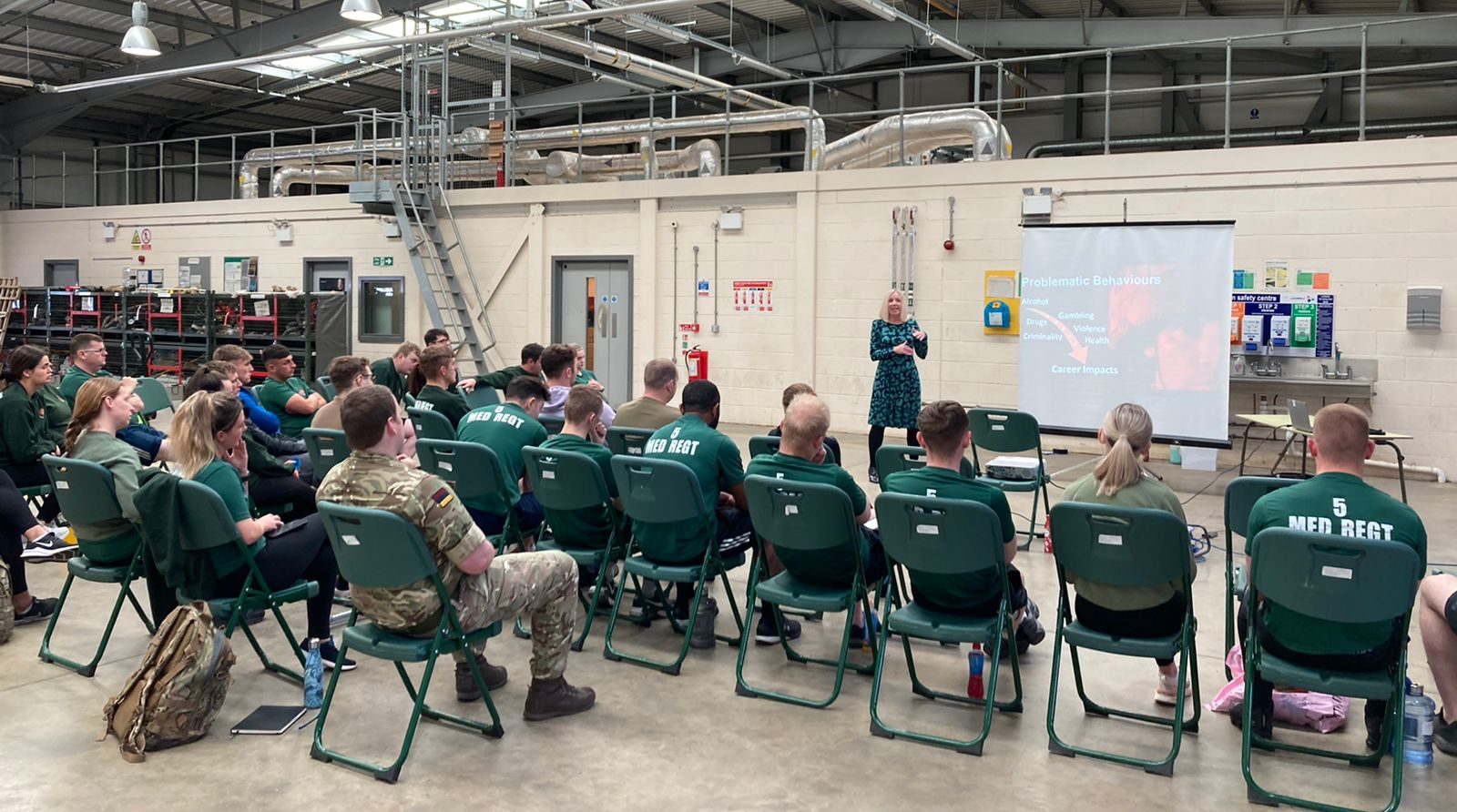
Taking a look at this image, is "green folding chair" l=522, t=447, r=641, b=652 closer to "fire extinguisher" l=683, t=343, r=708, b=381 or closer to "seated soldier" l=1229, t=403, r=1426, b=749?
"seated soldier" l=1229, t=403, r=1426, b=749

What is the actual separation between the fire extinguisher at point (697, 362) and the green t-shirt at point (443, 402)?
5.53m

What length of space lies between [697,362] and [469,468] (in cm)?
722

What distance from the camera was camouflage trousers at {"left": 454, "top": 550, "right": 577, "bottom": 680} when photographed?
10.6ft

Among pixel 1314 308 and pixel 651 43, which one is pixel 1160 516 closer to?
pixel 1314 308

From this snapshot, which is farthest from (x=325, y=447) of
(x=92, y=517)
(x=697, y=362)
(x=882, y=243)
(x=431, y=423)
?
(x=697, y=362)

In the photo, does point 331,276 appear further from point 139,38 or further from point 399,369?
point 399,369

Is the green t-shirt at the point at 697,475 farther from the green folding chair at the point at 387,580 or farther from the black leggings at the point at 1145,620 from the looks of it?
the black leggings at the point at 1145,620

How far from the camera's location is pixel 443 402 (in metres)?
6.08

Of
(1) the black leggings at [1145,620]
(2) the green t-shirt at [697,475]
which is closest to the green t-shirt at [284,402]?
(2) the green t-shirt at [697,475]

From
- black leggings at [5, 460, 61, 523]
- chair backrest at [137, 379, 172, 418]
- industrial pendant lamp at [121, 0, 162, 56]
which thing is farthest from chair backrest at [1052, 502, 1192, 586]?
industrial pendant lamp at [121, 0, 162, 56]

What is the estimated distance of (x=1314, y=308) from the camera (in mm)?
8570

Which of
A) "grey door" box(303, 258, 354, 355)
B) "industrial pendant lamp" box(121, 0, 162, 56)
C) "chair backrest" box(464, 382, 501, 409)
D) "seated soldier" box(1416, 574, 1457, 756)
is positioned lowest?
"seated soldier" box(1416, 574, 1457, 756)

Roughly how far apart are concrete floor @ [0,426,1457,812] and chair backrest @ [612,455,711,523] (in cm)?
58

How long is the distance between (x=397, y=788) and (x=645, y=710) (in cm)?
87
